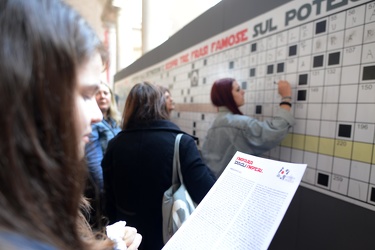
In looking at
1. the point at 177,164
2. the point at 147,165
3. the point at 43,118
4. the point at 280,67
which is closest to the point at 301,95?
the point at 280,67

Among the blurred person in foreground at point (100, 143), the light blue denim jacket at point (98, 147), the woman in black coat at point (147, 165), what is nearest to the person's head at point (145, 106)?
the woman in black coat at point (147, 165)

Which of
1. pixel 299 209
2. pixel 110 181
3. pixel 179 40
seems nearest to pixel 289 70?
pixel 299 209

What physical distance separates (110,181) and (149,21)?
3263 mm

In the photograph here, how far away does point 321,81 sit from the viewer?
98cm

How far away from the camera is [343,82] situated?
893mm

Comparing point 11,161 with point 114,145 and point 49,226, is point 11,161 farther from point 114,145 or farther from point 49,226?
point 114,145

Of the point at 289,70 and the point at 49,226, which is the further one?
the point at 289,70

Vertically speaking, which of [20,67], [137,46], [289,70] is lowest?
[20,67]

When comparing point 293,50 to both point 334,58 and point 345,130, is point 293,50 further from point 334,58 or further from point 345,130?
point 345,130

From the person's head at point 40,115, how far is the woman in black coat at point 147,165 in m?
0.67

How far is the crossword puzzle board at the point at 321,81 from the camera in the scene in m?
0.83

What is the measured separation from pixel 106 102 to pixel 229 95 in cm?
85

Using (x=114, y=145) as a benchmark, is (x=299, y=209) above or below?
below

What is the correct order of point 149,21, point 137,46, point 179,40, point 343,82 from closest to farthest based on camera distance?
1. point 343,82
2. point 179,40
3. point 149,21
4. point 137,46
